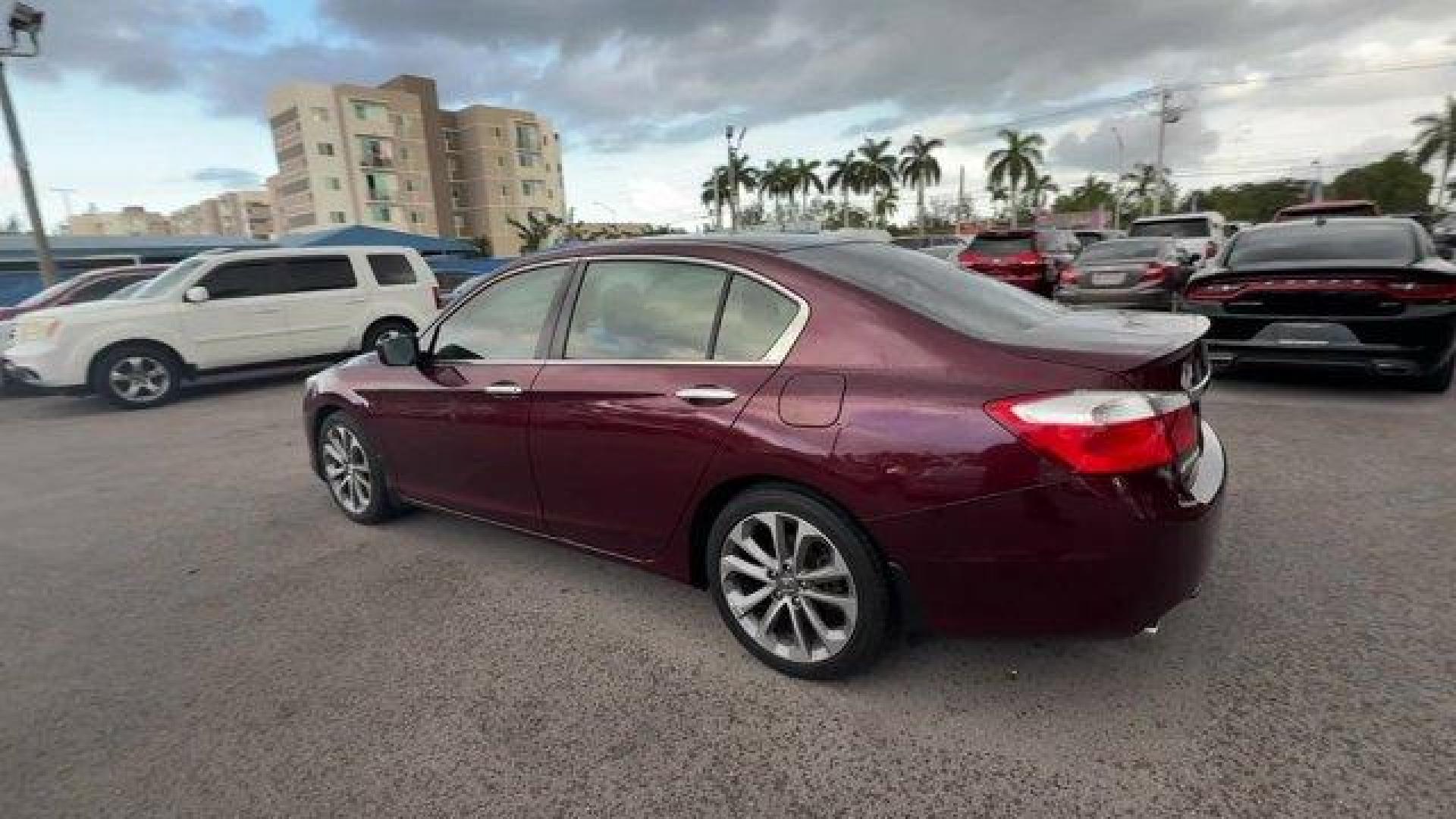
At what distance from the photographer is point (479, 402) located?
3.57 m

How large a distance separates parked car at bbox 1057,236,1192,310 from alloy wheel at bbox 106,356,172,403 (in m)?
11.0

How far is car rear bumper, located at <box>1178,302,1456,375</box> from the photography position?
213 inches

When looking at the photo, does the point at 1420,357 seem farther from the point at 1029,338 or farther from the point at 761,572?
the point at 761,572

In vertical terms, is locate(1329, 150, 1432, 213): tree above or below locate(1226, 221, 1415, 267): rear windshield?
above

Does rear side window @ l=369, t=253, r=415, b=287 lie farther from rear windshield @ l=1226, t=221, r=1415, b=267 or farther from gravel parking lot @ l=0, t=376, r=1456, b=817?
rear windshield @ l=1226, t=221, r=1415, b=267

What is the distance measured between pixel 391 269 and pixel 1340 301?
10942 mm

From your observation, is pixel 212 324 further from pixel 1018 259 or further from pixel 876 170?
pixel 876 170

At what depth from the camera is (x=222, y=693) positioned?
287 cm

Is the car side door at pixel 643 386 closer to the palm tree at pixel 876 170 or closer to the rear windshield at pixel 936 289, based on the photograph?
the rear windshield at pixel 936 289

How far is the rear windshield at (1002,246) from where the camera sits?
45.4 ft

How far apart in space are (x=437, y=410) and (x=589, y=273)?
1118 millimetres

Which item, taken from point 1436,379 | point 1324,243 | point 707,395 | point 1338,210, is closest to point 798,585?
point 707,395

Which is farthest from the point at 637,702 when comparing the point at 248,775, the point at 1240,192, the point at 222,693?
the point at 1240,192

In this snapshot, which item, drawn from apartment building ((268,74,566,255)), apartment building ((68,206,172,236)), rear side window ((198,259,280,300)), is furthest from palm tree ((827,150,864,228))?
apartment building ((68,206,172,236))
